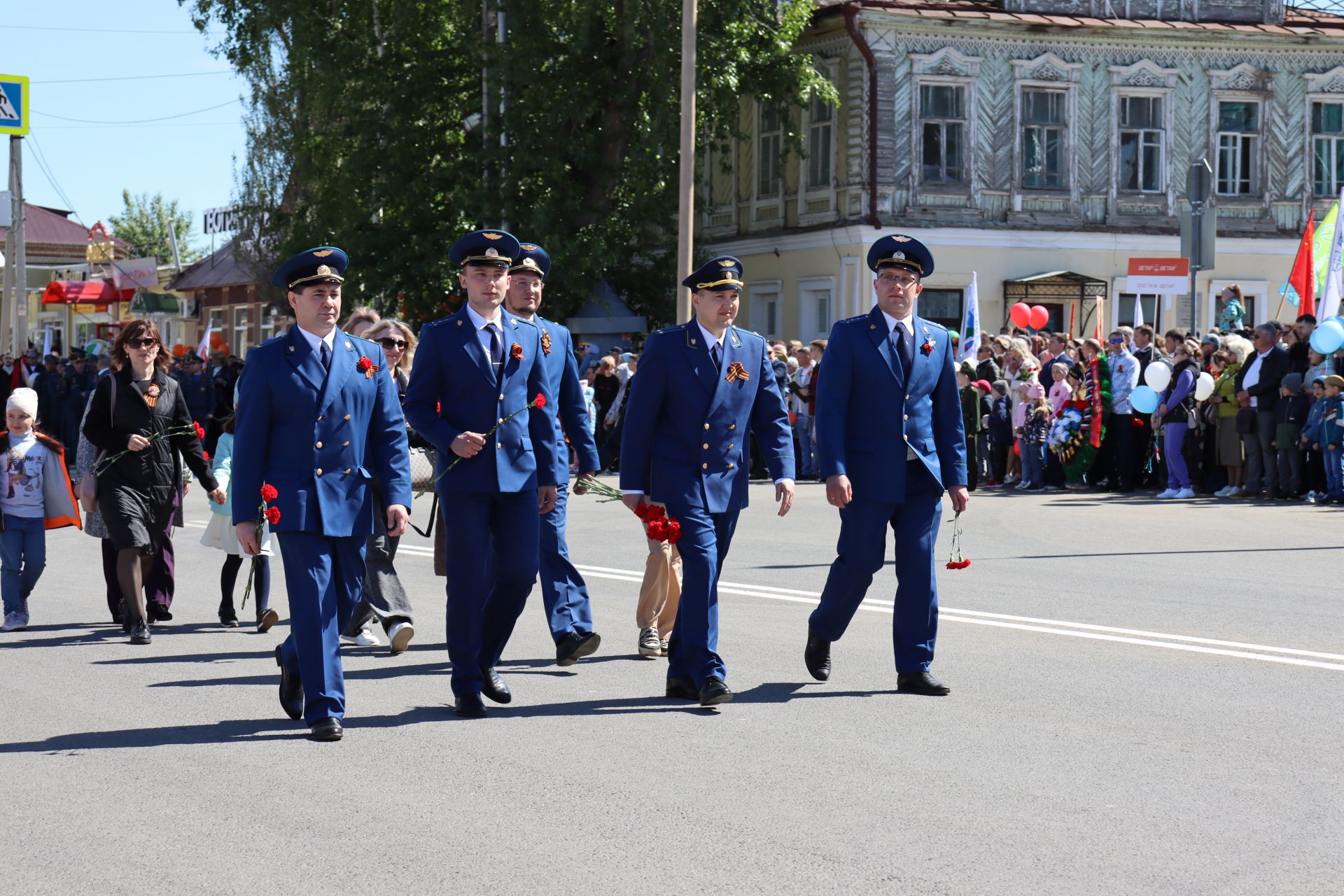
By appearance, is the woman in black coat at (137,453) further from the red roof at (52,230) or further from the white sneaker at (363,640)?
the red roof at (52,230)

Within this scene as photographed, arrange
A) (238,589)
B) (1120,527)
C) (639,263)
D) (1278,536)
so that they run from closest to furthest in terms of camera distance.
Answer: (238,589), (1278,536), (1120,527), (639,263)

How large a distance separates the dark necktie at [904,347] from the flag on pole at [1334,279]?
14381 mm

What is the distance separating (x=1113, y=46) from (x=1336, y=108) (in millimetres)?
4884

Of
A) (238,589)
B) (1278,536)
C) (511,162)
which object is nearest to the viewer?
(238,589)

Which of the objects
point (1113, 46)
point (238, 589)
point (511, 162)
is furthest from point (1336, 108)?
point (238, 589)

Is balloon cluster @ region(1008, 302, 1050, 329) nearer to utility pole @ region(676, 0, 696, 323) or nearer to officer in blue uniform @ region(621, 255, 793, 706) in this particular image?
utility pole @ region(676, 0, 696, 323)

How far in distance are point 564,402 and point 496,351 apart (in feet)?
1.88

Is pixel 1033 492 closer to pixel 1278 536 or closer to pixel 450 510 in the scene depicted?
pixel 1278 536

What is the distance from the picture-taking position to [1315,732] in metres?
7.44

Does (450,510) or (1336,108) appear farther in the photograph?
(1336,108)

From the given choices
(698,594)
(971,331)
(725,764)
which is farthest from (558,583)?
(971,331)

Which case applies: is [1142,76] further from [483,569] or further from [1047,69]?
[483,569]

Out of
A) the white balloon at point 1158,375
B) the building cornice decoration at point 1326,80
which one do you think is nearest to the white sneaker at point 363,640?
the white balloon at point 1158,375

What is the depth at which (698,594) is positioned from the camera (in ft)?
26.5
